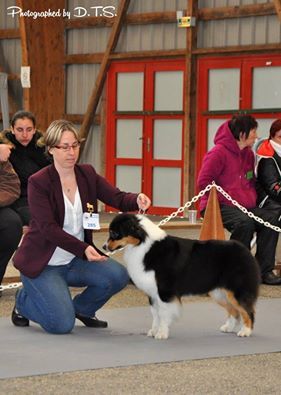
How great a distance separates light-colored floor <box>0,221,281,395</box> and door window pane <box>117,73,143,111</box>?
10511 millimetres

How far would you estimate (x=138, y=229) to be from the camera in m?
5.36

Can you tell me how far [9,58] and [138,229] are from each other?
12363 mm

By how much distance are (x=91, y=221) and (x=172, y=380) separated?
1393 millimetres

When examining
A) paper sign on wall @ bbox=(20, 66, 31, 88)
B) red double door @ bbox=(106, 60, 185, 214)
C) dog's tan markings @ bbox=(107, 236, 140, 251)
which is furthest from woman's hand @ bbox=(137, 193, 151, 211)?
paper sign on wall @ bbox=(20, 66, 31, 88)

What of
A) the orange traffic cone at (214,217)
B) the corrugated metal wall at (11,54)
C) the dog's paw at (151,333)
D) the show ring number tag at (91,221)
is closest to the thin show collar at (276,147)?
the orange traffic cone at (214,217)

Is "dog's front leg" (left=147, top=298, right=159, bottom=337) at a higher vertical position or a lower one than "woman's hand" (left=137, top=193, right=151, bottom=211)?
lower

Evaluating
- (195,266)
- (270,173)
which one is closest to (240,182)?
(270,173)

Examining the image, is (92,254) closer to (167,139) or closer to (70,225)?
(70,225)

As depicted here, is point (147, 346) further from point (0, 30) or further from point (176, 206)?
point (0, 30)

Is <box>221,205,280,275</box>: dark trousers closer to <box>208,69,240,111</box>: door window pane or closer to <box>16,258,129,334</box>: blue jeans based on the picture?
<box>16,258,129,334</box>: blue jeans

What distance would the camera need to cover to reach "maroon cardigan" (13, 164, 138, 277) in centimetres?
538

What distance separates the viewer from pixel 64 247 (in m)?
5.38

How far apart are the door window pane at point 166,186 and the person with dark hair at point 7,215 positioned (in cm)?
807

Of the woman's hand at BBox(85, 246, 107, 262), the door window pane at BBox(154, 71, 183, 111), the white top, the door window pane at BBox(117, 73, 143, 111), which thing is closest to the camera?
the woman's hand at BBox(85, 246, 107, 262)
